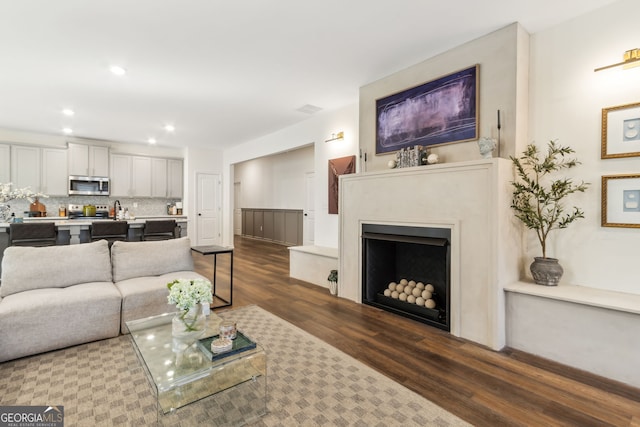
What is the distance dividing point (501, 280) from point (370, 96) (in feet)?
9.01

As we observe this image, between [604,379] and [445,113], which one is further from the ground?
[445,113]

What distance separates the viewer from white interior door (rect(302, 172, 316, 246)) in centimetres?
812

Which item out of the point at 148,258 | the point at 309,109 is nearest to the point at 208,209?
the point at 309,109

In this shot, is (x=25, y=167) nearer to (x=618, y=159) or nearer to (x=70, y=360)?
(x=70, y=360)

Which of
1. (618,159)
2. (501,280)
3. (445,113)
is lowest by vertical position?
(501,280)

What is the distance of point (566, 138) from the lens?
273 centimetres

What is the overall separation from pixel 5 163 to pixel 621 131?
31.6ft

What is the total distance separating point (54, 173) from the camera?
6758mm

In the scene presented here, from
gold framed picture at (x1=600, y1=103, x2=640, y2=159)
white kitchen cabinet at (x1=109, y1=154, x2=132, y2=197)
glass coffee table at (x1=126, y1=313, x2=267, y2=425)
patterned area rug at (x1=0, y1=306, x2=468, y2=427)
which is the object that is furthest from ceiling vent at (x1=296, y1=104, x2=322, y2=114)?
white kitchen cabinet at (x1=109, y1=154, x2=132, y2=197)

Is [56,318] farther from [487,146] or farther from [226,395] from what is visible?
[487,146]

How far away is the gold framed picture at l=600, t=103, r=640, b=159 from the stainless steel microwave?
880cm

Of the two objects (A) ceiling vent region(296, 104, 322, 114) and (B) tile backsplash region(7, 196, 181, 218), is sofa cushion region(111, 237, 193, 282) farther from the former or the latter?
(B) tile backsplash region(7, 196, 181, 218)

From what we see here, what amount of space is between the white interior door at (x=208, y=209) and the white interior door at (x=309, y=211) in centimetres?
249

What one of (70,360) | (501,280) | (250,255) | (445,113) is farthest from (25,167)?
(501,280)
